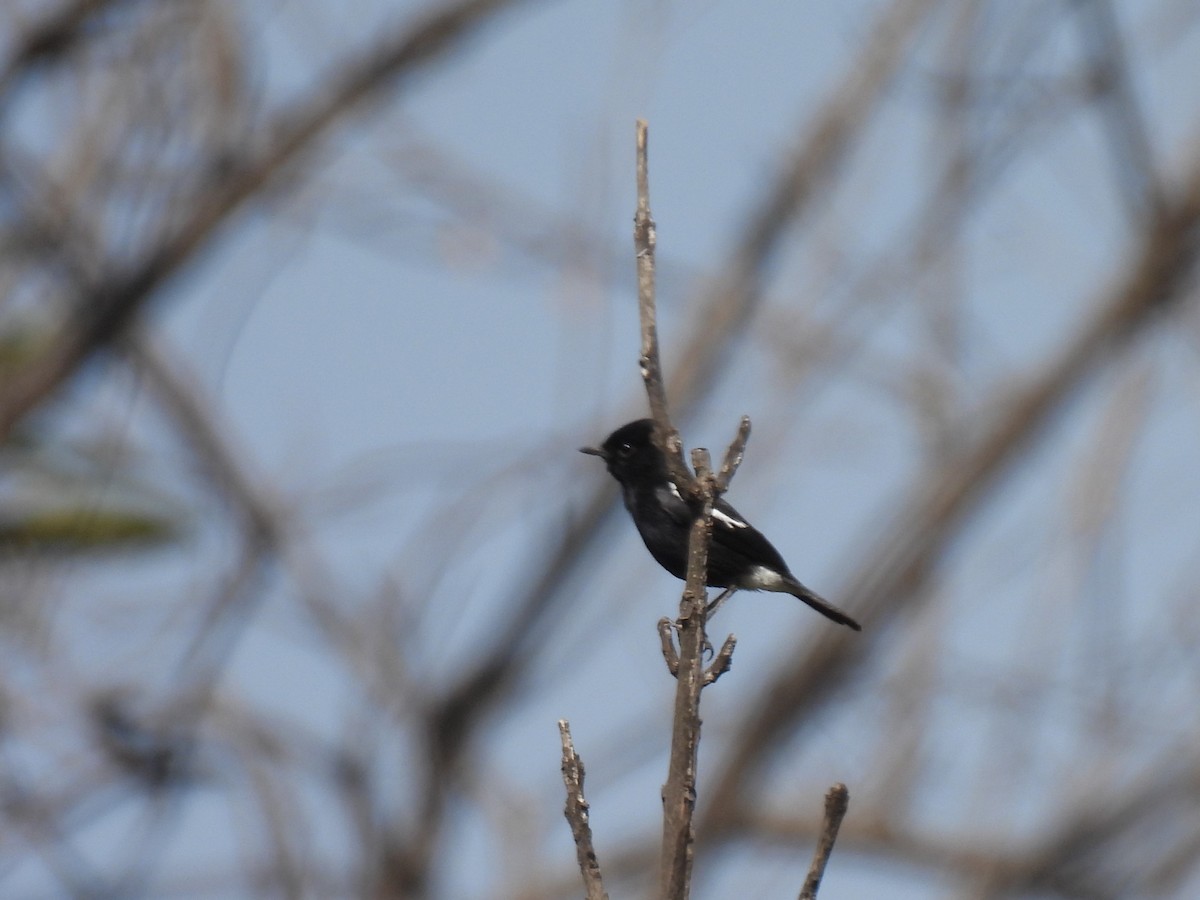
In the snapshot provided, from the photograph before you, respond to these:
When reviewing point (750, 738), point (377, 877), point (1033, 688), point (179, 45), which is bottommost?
point (1033, 688)

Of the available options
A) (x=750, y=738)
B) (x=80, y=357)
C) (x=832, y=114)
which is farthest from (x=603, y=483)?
(x=80, y=357)

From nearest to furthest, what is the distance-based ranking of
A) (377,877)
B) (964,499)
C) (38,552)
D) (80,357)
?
(38,552), (80,357), (964,499), (377,877)

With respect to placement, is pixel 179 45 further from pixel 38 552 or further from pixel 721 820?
pixel 721 820

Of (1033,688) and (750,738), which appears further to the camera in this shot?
(750,738)

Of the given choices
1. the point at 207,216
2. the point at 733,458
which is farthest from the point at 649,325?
the point at 207,216

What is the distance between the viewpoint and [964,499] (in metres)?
7.56

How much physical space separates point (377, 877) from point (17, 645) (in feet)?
13.1

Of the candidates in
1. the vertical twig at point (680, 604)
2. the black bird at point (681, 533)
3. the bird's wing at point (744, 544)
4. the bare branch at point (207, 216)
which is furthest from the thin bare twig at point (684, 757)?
the bare branch at point (207, 216)

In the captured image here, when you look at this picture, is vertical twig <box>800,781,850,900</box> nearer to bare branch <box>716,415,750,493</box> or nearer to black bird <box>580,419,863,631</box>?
bare branch <box>716,415,750,493</box>

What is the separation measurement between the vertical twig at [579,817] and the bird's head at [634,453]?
1903mm

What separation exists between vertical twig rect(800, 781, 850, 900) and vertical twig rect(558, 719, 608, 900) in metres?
0.26

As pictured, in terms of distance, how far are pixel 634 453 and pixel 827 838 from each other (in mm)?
2353

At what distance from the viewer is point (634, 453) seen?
14.3ft

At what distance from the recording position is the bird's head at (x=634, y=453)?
4230mm
